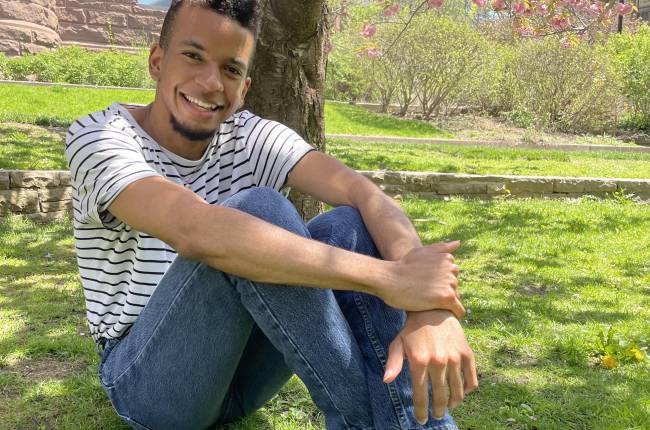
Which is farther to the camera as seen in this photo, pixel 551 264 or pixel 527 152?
pixel 527 152

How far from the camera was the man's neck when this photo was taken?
2.19 meters

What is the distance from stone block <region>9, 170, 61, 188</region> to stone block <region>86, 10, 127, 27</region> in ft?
48.4

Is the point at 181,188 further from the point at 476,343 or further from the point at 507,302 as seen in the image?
the point at 507,302

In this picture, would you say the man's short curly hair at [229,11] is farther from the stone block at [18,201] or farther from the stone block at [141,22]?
the stone block at [141,22]

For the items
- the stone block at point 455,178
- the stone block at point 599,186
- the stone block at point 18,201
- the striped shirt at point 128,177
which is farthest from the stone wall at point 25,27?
the striped shirt at point 128,177

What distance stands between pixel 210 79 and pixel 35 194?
4068 mm

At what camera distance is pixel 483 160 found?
9.76m

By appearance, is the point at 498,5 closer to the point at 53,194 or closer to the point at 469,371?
the point at 53,194

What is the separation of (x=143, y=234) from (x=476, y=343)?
1936 mm

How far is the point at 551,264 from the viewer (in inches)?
199

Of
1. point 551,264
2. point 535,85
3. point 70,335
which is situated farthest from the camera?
point 535,85

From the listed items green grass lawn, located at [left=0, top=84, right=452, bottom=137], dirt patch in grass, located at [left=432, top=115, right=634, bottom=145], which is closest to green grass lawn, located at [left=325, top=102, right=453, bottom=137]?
green grass lawn, located at [left=0, top=84, right=452, bottom=137]

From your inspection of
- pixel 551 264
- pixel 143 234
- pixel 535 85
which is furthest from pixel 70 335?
pixel 535 85

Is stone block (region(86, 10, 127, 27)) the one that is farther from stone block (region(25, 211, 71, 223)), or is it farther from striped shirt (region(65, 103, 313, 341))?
striped shirt (region(65, 103, 313, 341))
